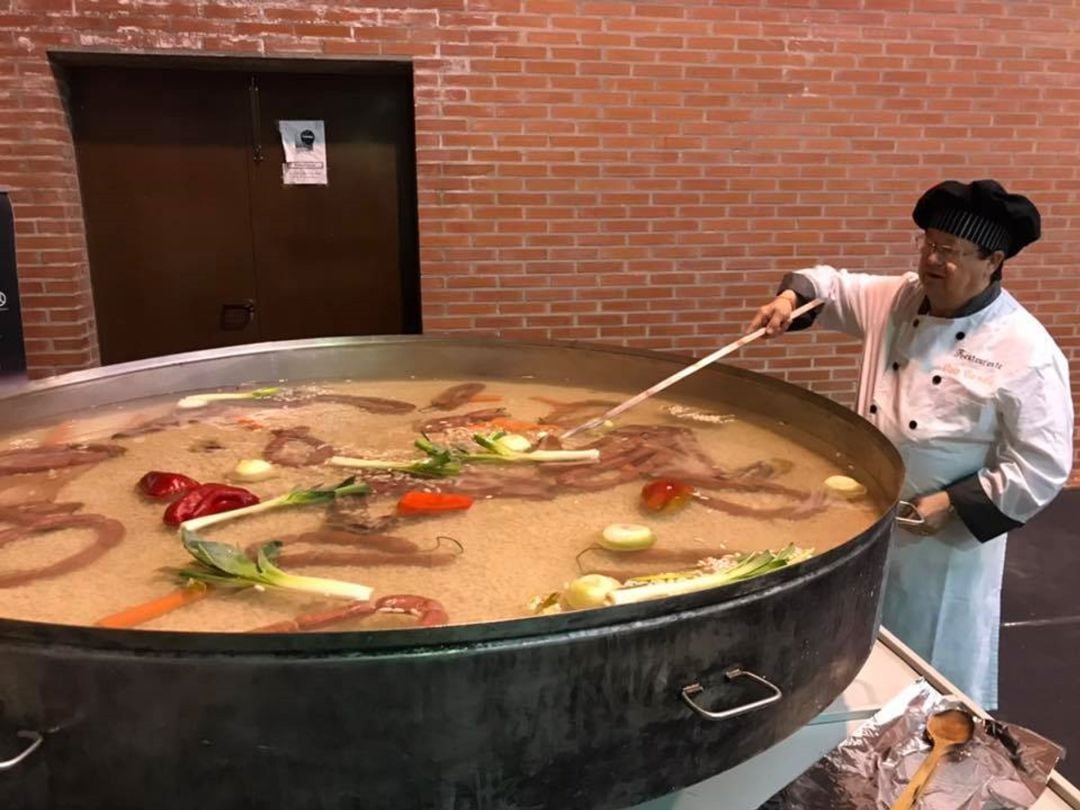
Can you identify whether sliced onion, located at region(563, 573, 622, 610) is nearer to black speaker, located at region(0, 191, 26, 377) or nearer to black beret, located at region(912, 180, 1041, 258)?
black beret, located at region(912, 180, 1041, 258)

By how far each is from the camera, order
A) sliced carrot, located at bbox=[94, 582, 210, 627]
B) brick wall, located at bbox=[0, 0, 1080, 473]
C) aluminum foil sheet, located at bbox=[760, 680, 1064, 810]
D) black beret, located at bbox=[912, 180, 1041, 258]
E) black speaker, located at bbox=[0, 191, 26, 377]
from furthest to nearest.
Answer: brick wall, located at bbox=[0, 0, 1080, 473] < black speaker, located at bbox=[0, 191, 26, 377] < black beret, located at bbox=[912, 180, 1041, 258] < aluminum foil sheet, located at bbox=[760, 680, 1064, 810] < sliced carrot, located at bbox=[94, 582, 210, 627]

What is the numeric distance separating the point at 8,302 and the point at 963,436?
3272mm

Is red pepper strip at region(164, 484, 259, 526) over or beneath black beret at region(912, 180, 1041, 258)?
beneath

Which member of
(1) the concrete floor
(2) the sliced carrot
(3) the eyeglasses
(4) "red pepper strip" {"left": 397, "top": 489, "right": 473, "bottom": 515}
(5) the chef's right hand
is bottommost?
(1) the concrete floor

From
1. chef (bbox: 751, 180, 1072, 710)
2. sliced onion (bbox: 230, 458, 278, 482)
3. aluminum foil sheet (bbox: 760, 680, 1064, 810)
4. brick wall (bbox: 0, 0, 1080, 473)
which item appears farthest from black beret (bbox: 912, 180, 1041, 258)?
brick wall (bbox: 0, 0, 1080, 473)

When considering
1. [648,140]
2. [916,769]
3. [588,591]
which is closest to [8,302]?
[648,140]

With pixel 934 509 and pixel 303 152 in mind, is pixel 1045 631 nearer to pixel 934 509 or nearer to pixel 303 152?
pixel 934 509

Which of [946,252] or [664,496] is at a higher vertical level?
[946,252]

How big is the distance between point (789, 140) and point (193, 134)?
2.66 meters

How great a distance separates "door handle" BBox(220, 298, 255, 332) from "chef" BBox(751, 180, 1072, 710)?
104 inches

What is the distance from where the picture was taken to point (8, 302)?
335cm

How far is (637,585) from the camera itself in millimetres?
1220

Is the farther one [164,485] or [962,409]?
[962,409]

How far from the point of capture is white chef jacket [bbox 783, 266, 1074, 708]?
1927 millimetres
